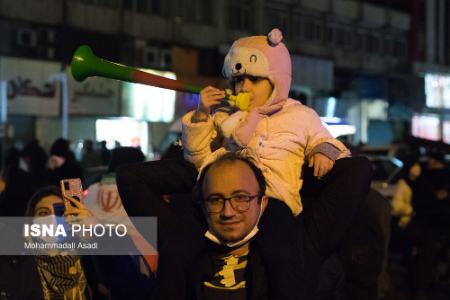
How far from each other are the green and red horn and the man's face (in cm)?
49

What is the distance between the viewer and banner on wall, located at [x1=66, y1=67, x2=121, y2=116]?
24875mm

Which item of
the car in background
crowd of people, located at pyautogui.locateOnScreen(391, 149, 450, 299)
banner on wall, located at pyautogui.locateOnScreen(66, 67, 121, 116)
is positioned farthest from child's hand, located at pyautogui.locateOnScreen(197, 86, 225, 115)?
banner on wall, located at pyautogui.locateOnScreen(66, 67, 121, 116)

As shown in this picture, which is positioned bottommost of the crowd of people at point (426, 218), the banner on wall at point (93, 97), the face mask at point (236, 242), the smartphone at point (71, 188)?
the crowd of people at point (426, 218)

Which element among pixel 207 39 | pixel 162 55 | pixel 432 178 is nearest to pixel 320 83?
pixel 207 39

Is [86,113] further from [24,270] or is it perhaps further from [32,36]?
[24,270]

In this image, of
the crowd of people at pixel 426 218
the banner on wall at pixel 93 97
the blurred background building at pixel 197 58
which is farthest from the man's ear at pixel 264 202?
the banner on wall at pixel 93 97

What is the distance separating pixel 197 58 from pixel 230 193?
92.4ft

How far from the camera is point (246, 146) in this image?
8.76ft

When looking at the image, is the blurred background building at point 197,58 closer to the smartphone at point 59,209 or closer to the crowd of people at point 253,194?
the smartphone at point 59,209

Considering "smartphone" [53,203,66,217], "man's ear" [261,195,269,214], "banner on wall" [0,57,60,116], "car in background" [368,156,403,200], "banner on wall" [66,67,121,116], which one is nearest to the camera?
"man's ear" [261,195,269,214]

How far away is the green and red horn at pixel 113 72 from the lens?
8.96ft

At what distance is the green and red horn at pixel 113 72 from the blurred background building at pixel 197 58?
1080 centimetres

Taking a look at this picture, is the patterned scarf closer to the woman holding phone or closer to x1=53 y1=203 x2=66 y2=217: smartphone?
the woman holding phone

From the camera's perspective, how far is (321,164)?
2.61m
